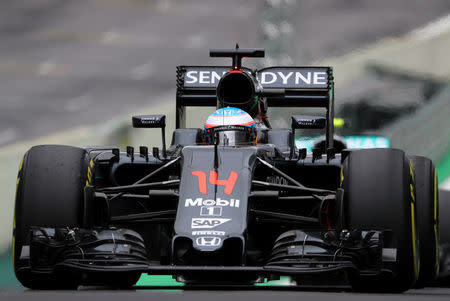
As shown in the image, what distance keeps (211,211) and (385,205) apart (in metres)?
1.28

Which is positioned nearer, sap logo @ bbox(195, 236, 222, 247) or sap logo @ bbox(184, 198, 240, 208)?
sap logo @ bbox(195, 236, 222, 247)

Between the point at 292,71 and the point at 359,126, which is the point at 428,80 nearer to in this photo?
the point at 359,126

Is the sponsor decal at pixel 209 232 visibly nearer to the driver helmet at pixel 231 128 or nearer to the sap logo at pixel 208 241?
the sap logo at pixel 208 241

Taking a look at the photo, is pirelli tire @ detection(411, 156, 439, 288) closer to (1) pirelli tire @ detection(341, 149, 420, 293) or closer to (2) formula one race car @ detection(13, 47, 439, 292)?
(2) formula one race car @ detection(13, 47, 439, 292)

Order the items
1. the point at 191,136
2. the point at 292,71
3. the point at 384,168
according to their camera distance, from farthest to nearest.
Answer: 1. the point at 292,71
2. the point at 191,136
3. the point at 384,168

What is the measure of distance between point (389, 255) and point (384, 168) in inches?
25.3

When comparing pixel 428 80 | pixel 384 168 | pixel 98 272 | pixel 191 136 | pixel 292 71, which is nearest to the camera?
pixel 98 272

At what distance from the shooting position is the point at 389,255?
7.79 meters

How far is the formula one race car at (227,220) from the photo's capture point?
24.6 feet

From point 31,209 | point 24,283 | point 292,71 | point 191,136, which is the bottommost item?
point 24,283

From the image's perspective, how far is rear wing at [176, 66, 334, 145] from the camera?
11828 mm

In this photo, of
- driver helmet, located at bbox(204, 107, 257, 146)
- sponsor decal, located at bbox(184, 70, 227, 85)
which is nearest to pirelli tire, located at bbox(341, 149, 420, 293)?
driver helmet, located at bbox(204, 107, 257, 146)

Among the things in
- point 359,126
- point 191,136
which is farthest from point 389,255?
point 359,126

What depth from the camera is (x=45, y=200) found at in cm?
802
